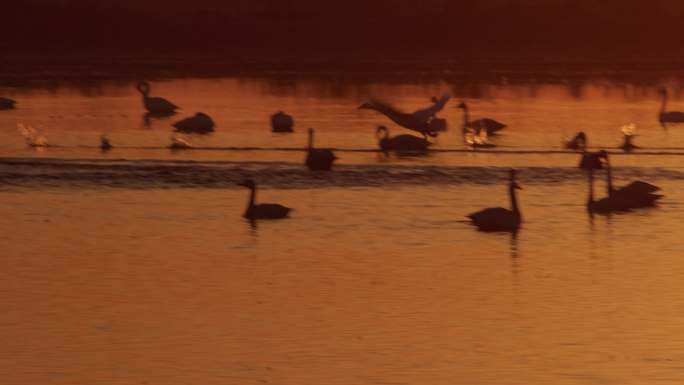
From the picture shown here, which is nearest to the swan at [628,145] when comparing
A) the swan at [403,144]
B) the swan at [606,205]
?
the swan at [403,144]

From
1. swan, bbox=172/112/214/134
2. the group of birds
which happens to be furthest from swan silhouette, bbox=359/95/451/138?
swan, bbox=172/112/214/134

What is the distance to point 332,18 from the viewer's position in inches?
2506

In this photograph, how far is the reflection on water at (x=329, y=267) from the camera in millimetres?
13438

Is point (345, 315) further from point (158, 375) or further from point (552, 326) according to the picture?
point (158, 375)

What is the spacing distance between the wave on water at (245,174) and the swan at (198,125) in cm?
532

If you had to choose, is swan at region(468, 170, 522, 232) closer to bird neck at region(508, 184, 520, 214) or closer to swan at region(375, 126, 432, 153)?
bird neck at region(508, 184, 520, 214)

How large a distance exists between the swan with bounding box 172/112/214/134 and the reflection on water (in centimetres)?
87

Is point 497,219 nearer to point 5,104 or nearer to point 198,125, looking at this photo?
point 198,125

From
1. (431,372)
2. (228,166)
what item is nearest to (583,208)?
(228,166)

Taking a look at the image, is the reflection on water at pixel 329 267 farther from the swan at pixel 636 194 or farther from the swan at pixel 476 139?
the swan at pixel 476 139

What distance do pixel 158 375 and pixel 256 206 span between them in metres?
7.93

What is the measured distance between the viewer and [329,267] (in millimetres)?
17516

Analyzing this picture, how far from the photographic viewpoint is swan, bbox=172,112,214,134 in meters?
32.0

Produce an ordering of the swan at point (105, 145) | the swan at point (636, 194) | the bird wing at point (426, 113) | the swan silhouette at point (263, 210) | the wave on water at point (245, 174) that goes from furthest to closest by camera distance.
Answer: the bird wing at point (426, 113)
the swan at point (105, 145)
the wave on water at point (245, 174)
the swan at point (636, 194)
the swan silhouette at point (263, 210)
